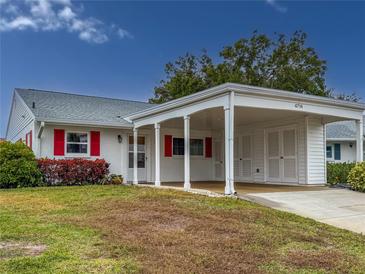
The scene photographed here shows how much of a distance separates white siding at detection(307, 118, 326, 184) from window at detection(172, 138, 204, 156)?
5586mm

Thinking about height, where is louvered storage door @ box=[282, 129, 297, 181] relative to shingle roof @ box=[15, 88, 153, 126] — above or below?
below

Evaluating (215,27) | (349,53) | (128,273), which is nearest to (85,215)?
(128,273)

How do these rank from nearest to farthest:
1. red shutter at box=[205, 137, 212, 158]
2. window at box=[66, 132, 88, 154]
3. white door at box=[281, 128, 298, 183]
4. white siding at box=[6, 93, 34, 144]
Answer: white door at box=[281, 128, 298, 183] < window at box=[66, 132, 88, 154] < white siding at box=[6, 93, 34, 144] < red shutter at box=[205, 137, 212, 158]

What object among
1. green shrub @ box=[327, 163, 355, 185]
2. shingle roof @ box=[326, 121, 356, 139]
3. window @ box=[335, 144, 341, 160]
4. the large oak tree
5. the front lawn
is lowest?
the front lawn

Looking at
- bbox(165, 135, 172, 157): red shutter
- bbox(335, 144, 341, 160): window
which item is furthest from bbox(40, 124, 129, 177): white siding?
bbox(335, 144, 341, 160): window

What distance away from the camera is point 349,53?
2503 centimetres

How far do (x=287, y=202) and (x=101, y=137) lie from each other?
337 inches

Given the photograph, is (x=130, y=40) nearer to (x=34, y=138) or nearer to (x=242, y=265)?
(x=34, y=138)

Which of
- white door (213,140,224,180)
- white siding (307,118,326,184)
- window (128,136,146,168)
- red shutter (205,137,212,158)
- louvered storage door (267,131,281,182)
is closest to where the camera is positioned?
white siding (307,118,326,184)

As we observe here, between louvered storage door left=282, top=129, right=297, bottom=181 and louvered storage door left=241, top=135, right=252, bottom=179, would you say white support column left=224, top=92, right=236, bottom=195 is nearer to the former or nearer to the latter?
louvered storage door left=282, top=129, right=297, bottom=181

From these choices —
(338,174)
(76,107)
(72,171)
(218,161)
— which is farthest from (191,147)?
(338,174)

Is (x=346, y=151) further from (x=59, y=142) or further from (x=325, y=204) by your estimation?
(x=59, y=142)

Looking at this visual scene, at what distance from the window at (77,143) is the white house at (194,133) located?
0.04 m

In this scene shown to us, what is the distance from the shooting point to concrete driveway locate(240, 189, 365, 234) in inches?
286
